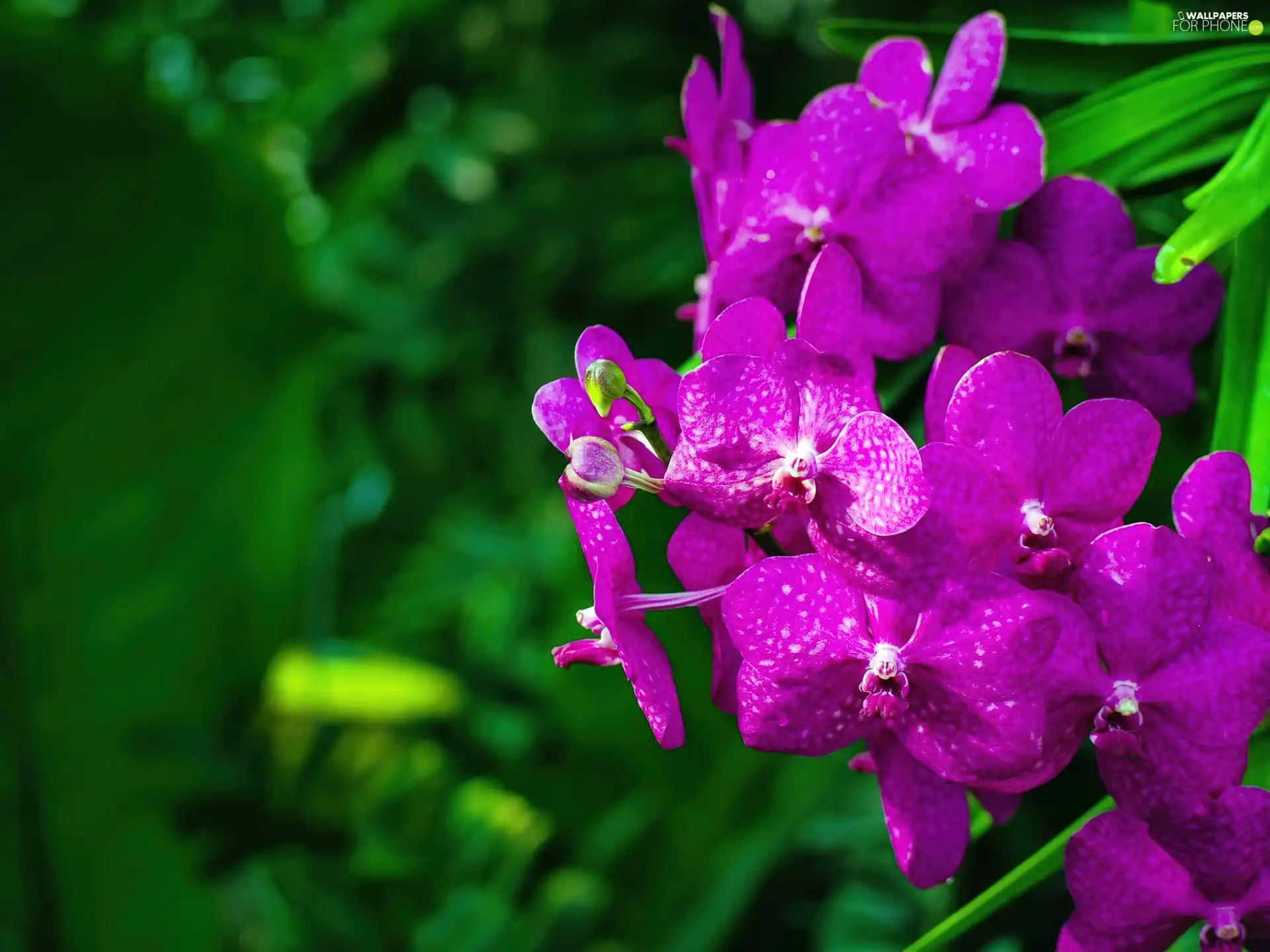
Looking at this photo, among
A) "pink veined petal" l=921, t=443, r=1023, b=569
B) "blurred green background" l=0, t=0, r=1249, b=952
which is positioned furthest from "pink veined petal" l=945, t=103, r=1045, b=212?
"blurred green background" l=0, t=0, r=1249, b=952

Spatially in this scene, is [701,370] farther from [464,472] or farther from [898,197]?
[464,472]

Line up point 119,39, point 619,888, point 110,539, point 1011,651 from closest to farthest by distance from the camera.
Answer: point 1011,651 → point 110,539 → point 619,888 → point 119,39

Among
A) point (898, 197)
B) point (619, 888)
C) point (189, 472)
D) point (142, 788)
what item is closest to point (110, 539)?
point (189, 472)

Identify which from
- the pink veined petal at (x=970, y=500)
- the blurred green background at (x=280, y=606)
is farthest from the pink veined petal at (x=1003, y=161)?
the blurred green background at (x=280, y=606)

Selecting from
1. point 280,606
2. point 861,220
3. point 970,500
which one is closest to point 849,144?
point 861,220

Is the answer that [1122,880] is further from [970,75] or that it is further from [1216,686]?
[970,75]

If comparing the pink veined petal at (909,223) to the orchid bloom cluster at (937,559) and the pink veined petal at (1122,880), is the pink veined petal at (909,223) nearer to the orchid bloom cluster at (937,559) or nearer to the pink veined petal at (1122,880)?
the orchid bloom cluster at (937,559)
